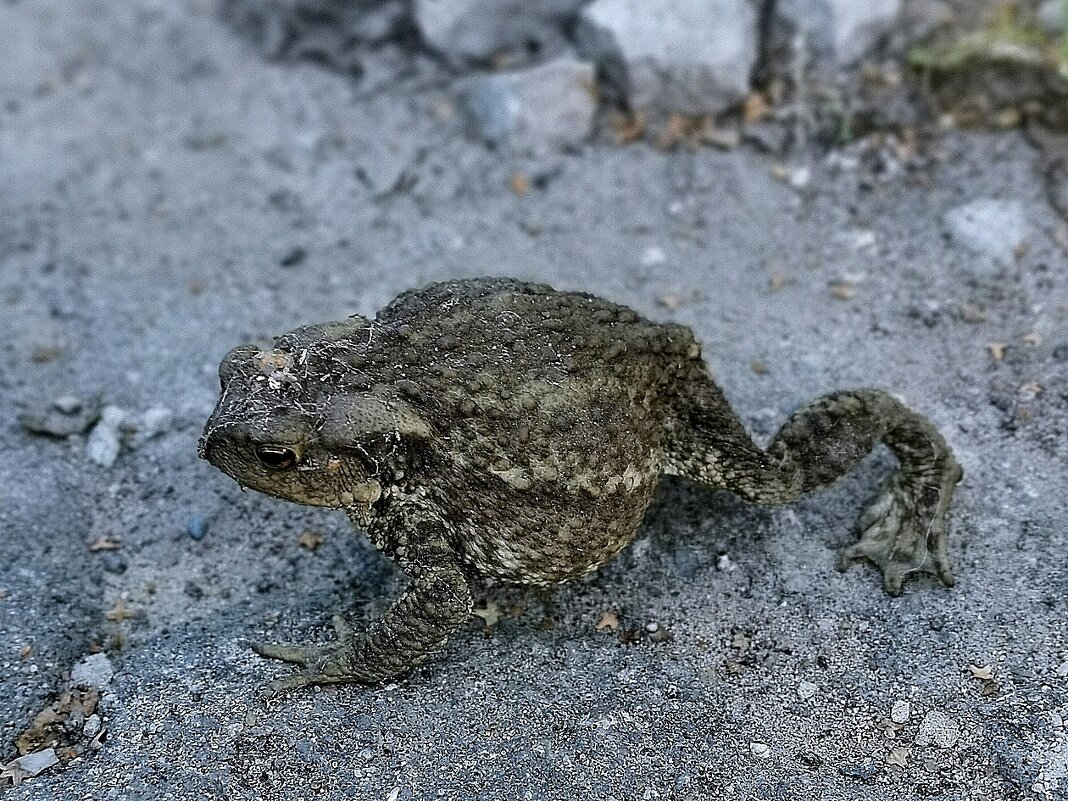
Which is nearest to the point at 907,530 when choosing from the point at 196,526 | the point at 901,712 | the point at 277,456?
the point at 901,712

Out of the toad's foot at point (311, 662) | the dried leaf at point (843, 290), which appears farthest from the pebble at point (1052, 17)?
the toad's foot at point (311, 662)

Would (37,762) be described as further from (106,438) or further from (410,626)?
(106,438)

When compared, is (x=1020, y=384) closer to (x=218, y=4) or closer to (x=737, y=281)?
(x=737, y=281)

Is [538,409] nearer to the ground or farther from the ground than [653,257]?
farther from the ground

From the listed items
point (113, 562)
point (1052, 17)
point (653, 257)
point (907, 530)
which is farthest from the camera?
point (1052, 17)

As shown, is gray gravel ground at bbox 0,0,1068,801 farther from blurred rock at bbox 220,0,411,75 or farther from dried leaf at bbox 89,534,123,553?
blurred rock at bbox 220,0,411,75

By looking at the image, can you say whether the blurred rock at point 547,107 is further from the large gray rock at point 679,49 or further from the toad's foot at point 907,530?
the toad's foot at point 907,530

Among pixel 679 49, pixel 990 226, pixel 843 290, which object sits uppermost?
pixel 679 49
